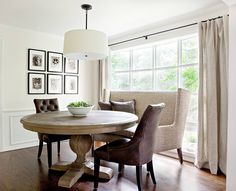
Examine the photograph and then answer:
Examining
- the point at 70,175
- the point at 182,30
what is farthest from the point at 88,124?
the point at 182,30

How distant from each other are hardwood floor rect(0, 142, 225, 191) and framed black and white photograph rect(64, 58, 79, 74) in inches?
80.7

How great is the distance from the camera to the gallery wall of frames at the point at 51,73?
4074 mm

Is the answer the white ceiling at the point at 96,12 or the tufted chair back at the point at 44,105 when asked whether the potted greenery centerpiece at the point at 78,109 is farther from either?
the white ceiling at the point at 96,12

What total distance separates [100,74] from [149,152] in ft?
9.80

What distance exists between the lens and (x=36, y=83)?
13.5 ft

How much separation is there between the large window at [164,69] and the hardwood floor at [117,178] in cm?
67

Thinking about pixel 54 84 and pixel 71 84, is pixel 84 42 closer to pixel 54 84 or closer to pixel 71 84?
pixel 54 84

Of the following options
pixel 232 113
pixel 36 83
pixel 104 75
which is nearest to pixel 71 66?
pixel 104 75

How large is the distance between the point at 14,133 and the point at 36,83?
3.36ft

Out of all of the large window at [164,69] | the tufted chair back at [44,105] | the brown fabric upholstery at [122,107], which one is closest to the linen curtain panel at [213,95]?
the large window at [164,69]

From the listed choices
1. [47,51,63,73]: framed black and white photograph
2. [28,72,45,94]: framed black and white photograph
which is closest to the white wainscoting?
[28,72,45,94]: framed black and white photograph

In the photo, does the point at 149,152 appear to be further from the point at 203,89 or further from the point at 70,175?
the point at 203,89

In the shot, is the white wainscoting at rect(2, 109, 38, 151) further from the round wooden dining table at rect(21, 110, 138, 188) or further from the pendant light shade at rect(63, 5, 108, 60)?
the pendant light shade at rect(63, 5, 108, 60)

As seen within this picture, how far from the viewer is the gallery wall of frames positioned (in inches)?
160
